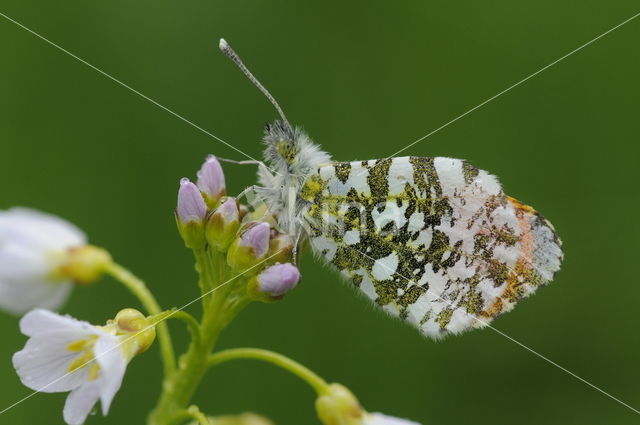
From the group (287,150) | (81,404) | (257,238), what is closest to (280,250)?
(257,238)

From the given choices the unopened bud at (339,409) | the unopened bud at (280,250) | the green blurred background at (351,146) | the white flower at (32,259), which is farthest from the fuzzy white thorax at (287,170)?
the green blurred background at (351,146)

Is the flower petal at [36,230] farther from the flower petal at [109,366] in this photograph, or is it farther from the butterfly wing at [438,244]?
the butterfly wing at [438,244]

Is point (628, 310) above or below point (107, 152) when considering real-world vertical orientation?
below

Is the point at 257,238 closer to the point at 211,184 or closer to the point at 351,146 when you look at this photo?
the point at 211,184

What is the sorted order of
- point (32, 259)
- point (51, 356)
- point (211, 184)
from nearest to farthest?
point (51, 356)
point (32, 259)
point (211, 184)

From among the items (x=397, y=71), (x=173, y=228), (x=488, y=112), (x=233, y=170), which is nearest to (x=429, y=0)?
(x=397, y=71)

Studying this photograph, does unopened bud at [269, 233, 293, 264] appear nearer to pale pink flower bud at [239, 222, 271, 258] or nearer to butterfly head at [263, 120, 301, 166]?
pale pink flower bud at [239, 222, 271, 258]

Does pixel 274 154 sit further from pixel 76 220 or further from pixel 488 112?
Result: pixel 488 112
